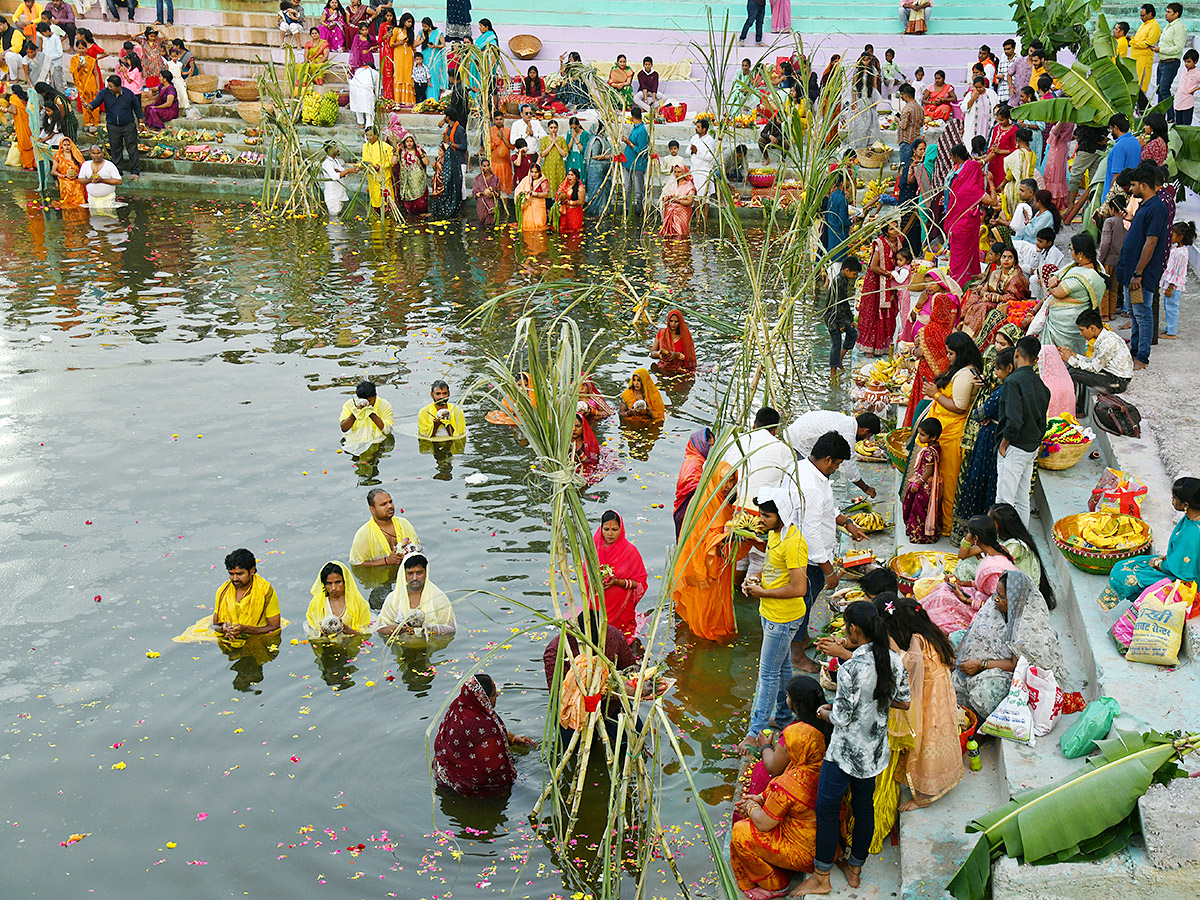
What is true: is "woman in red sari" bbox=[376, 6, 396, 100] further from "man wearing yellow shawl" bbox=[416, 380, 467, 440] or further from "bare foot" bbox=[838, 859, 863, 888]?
"bare foot" bbox=[838, 859, 863, 888]

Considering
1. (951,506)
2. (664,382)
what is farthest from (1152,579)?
(664,382)

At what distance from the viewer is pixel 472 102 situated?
19.4 metres

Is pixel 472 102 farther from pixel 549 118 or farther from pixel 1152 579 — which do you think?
pixel 1152 579

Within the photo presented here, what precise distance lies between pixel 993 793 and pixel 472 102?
16431mm

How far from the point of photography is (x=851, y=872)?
5.01 metres

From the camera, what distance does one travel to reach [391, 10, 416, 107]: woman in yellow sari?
20.9 metres

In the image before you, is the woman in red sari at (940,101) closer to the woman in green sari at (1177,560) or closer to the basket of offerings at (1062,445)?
the basket of offerings at (1062,445)

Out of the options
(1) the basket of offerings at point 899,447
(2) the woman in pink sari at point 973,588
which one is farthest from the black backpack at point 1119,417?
(2) the woman in pink sari at point 973,588

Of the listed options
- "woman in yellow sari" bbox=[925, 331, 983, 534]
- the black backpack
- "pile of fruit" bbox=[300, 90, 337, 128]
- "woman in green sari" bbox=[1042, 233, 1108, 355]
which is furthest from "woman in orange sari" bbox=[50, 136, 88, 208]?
the black backpack

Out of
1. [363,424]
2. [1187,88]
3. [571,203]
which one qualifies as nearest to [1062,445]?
[363,424]

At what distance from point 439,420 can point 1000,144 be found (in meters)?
6.78

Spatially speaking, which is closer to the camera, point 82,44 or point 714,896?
point 714,896

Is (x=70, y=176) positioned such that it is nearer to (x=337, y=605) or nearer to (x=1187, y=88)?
(x=337, y=605)

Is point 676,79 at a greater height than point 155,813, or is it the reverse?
point 676,79
